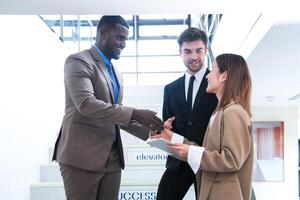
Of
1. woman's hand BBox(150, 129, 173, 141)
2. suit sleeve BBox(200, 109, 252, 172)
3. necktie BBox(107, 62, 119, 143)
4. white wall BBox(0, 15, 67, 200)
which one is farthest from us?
Result: white wall BBox(0, 15, 67, 200)

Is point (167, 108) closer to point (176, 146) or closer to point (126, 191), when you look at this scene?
point (176, 146)

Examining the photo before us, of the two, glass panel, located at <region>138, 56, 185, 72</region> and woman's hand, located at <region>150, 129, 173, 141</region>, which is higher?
glass panel, located at <region>138, 56, 185, 72</region>

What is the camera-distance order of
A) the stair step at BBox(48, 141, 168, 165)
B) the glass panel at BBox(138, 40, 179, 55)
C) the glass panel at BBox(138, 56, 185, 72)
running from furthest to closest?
the glass panel at BBox(138, 40, 179, 55)
the glass panel at BBox(138, 56, 185, 72)
the stair step at BBox(48, 141, 168, 165)

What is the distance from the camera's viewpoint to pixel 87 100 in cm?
160

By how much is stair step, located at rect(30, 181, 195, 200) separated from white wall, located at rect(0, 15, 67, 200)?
72 mm

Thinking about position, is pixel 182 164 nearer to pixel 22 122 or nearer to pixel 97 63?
pixel 97 63

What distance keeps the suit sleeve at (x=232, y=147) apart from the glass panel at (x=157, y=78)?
212 inches

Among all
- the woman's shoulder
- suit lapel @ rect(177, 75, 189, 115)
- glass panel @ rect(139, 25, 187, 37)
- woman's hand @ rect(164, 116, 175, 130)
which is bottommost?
woman's hand @ rect(164, 116, 175, 130)

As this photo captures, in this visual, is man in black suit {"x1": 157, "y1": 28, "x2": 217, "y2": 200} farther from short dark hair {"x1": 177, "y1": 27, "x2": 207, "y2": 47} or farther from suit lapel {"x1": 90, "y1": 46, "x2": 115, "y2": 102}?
suit lapel {"x1": 90, "y1": 46, "x2": 115, "y2": 102}

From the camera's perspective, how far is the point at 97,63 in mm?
1760

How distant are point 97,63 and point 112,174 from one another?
21.3 inches

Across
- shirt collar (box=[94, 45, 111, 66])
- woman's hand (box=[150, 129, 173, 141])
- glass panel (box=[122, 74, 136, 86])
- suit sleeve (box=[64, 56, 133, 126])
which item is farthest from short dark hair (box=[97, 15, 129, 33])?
glass panel (box=[122, 74, 136, 86])

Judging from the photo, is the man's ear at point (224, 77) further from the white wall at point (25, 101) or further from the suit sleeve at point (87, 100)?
the white wall at point (25, 101)

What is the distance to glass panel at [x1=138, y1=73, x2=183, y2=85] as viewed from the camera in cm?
695
